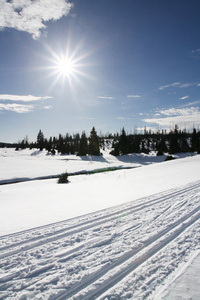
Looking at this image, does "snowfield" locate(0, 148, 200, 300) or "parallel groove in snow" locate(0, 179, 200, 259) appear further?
"parallel groove in snow" locate(0, 179, 200, 259)

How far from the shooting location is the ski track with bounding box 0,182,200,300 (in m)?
2.67

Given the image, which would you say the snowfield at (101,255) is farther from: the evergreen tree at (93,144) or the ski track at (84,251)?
the evergreen tree at (93,144)

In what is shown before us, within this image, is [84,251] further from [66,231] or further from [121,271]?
[66,231]

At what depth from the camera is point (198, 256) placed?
3.44m

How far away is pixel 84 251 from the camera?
3691 mm

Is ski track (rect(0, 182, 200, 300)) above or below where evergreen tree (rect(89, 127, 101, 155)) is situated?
below

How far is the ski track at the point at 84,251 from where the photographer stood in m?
2.67

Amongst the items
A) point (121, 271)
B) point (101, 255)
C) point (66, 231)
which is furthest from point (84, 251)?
point (66, 231)

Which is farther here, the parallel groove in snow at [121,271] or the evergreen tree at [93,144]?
the evergreen tree at [93,144]

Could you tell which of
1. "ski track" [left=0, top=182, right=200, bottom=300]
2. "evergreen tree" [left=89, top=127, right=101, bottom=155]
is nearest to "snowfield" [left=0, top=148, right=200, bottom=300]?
"ski track" [left=0, top=182, right=200, bottom=300]

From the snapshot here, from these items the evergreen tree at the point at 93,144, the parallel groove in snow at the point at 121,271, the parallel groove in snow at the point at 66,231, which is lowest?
the parallel groove in snow at the point at 66,231

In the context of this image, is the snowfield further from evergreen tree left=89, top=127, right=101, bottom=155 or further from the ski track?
evergreen tree left=89, top=127, right=101, bottom=155

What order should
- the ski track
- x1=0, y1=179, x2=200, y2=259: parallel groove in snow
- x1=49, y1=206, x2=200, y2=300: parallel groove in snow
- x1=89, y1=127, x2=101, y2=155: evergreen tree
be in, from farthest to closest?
x1=89, y1=127, x2=101, y2=155: evergreen tree
x1=0, y1=179, x2=200, y2=259: parallel groove in snow
the ski track
x1=49, y1=206, x2=200, y2=300: parallel groove in snow

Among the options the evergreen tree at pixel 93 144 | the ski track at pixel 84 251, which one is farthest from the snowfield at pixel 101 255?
the evergreen tree at pixel 93 144
